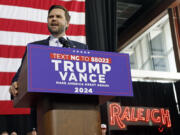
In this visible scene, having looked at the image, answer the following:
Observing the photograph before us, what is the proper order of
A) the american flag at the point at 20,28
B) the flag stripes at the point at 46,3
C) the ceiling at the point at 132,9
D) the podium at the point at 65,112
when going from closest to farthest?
1. the podium at the point at 65,112
2. the american flag at the point at 20,28
3. the flag stripes at the point at 46,3
4. the ceiling at the point at 132,9

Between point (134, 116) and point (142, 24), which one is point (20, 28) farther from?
point (142, 24)

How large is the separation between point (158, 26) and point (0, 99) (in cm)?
707

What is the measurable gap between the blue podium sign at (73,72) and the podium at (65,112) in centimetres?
4

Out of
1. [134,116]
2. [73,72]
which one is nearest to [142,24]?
[134,116]

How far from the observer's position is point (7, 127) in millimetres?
3967

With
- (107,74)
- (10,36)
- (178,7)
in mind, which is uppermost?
(178,7)

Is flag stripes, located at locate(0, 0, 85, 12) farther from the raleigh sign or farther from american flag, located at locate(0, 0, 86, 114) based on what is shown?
the raleigh sign

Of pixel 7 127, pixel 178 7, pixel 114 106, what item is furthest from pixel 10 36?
pixel 178 7

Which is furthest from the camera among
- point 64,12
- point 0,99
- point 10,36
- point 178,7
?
point 178,7

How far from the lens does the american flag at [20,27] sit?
355cm

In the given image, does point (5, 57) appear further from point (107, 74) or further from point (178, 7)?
point (178, 7)

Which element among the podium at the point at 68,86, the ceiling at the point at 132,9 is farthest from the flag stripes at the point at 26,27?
the ceiling at the point at 132,9

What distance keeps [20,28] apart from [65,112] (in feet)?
8.65

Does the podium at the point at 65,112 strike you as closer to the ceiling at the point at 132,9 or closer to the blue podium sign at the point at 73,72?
the blue podium sign at the point at 73,72
